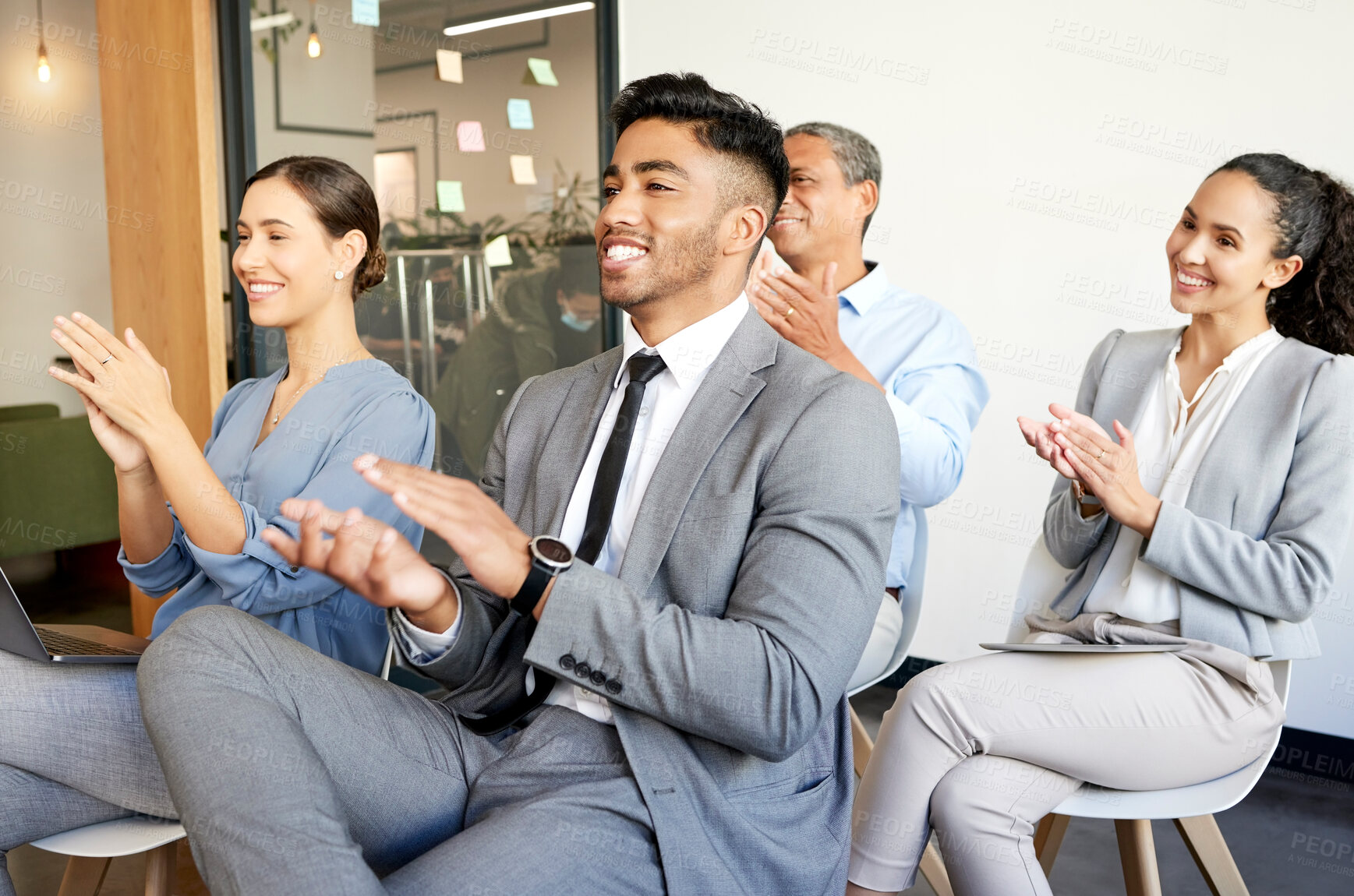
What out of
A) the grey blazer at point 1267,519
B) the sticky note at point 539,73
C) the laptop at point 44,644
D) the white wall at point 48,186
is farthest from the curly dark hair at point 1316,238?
the white wall at point 48,186

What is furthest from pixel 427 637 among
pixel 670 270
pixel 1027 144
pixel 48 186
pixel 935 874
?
pixel 48 186

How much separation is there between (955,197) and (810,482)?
2.69m

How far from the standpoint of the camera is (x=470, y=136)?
3725 millimetres

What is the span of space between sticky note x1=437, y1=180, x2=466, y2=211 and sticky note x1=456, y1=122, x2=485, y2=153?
139 millimetres

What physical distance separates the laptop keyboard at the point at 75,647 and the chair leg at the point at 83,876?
13.2 inches

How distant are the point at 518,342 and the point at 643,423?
8.22ft

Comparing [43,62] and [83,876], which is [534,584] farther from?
[43,62]

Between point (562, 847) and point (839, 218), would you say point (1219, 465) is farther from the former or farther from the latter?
point (562, 847)

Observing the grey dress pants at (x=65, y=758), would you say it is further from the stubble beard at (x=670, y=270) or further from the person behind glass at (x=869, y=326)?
the person behind glass at (x=869, y=326)

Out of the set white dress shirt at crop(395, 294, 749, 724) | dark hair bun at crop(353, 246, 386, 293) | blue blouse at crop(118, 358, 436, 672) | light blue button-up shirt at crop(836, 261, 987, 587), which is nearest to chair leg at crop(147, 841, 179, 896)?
blue blouse at crop(118, 358, 436, 672)

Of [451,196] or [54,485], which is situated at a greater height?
[451,196]

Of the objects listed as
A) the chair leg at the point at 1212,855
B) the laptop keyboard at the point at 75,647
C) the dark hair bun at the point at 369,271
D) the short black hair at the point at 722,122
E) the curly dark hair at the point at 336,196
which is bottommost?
the chair leg at the point at 1212,855

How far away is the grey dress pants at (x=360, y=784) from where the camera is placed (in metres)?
1.04

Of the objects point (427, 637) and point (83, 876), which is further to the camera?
point (83, 876)
